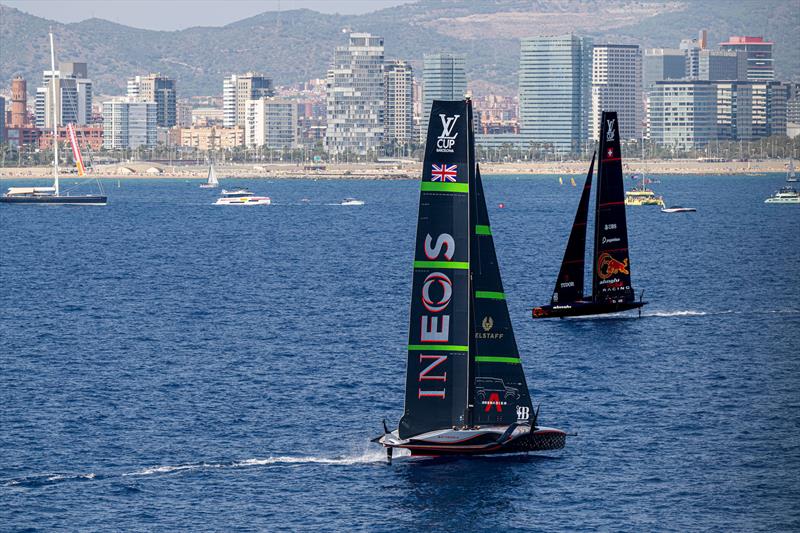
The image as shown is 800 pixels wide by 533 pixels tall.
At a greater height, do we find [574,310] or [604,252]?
[604,252]

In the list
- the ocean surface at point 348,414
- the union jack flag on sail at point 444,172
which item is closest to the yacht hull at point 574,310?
the ocean surface at point 348,414

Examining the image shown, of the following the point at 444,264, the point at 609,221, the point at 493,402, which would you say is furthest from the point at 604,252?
the point at 444,264

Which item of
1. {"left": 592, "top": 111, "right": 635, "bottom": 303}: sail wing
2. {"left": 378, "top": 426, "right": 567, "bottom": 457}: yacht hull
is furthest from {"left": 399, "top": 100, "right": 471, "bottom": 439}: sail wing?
{"left": 592, "top": 111, "right": 635, "bottom": 303}: sail wing

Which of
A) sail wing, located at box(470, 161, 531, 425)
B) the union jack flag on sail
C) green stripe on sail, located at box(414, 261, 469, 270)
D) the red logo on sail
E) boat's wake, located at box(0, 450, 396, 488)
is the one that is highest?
the union jack flag on sail

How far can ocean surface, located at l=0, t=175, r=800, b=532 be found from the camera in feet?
183

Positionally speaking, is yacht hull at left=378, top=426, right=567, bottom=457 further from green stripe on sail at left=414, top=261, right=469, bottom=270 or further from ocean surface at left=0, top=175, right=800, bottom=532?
green stripe on sail at left=414, top=261, right=469, bottom=270

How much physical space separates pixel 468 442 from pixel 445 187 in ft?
34.6

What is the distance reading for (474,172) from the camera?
56.5m

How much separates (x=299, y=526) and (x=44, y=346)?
147 ft

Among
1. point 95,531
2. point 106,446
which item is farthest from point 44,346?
point 95,531

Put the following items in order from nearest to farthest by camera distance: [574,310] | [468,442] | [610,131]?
[468,442]
[610,131]
[574,310]

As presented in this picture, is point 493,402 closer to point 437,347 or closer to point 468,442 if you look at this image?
point 468,442

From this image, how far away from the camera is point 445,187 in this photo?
185 feet

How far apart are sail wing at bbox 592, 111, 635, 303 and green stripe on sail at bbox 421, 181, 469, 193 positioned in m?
44.5
